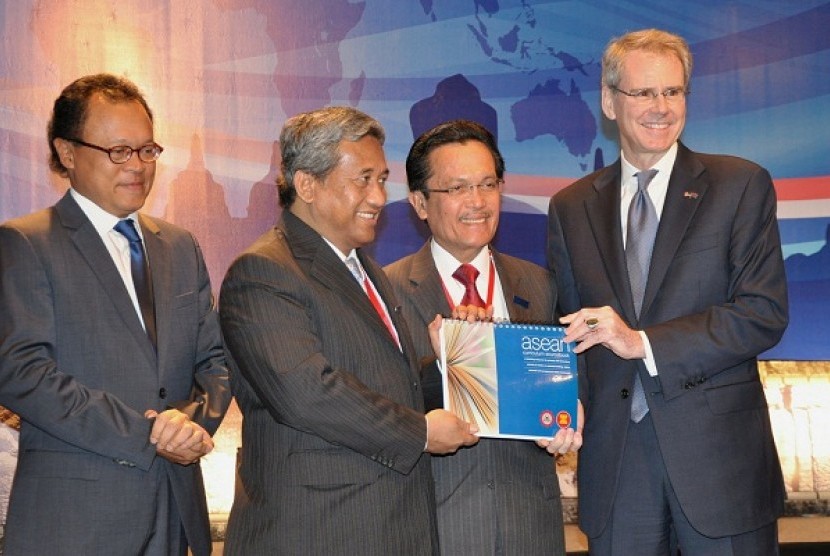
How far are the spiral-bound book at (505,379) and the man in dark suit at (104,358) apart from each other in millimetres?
710

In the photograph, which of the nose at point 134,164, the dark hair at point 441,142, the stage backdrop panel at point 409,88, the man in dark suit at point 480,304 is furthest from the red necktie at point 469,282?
the stage backdrop panel at point 409,88

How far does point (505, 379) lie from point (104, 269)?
3.75 feet

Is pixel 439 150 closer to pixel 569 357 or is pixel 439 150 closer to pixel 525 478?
pixel 569 357

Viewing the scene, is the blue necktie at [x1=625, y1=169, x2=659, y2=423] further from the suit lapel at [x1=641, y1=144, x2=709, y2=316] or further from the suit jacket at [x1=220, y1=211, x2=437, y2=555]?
the suit jacket at [x1=220, y1=211, x2=437, y2=555]

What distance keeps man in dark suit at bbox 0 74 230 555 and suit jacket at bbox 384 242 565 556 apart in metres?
0.62

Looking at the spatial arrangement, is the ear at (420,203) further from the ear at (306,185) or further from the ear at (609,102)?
the ear at (609,102)

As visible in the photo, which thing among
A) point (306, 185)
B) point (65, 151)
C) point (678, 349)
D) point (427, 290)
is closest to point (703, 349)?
point (678, 349)

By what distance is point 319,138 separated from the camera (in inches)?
117

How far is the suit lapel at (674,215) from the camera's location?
322 centimetres

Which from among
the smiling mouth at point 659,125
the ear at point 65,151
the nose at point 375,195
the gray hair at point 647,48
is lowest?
the nose at point 375,195

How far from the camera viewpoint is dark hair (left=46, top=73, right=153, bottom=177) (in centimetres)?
323

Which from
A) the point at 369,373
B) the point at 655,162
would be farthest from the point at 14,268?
the point at 655,162

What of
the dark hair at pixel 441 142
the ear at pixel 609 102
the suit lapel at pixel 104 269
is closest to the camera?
the suit lapel at pixel 104 269

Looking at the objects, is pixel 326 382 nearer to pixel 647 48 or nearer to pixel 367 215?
pixel 367 215
